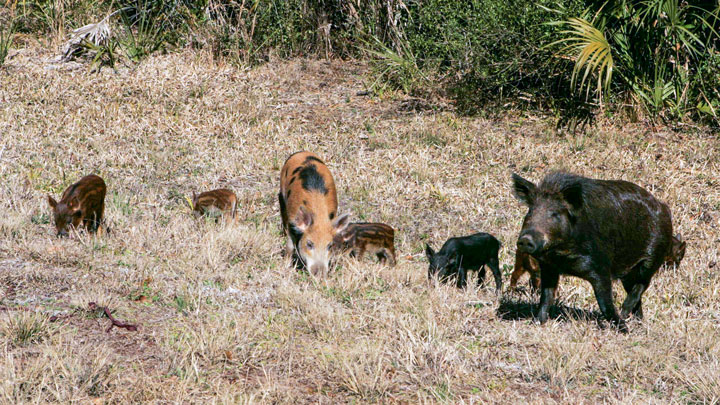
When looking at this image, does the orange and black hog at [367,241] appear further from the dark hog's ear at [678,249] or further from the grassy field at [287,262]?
the dark hog's ear at [678,249]

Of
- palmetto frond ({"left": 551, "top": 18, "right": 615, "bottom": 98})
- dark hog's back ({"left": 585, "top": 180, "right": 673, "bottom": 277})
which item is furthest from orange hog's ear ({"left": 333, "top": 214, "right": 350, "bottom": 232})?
palmetto frond ({"left": 551, "top": 18, "right": 615, "bottom": 98})

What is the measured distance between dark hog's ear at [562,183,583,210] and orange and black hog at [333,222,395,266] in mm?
3023

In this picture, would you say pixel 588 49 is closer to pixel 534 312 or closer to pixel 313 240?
pixel 313 240

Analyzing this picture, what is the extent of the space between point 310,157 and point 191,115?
4.91m

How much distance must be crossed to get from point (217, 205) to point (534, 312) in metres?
4.17

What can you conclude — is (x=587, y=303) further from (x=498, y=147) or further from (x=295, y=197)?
(x=498, y=147)

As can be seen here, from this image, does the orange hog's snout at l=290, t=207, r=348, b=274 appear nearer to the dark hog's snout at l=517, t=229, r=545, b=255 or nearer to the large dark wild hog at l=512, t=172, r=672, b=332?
the large dark wild hog at l=512, t=172, r=672, b=332

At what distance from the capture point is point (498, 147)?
12.5 m

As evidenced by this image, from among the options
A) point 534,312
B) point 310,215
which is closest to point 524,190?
point 534,312

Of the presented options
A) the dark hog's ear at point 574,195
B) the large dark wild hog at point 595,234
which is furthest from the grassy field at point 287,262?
the dark hog's ear at point 574,195

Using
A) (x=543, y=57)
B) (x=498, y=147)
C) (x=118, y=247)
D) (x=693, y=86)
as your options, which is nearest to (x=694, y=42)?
(x=693, y=86)

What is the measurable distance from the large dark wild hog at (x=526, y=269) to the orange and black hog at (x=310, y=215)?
5.80 ft

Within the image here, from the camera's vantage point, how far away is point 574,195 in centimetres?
564

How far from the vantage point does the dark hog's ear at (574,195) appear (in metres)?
5.59
